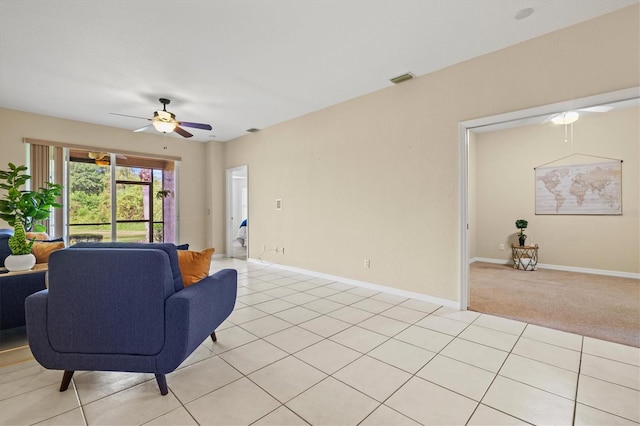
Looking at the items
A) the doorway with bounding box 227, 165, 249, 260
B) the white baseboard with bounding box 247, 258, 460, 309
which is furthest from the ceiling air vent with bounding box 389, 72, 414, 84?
the doorway with bounding box 227, 165, 249, 260

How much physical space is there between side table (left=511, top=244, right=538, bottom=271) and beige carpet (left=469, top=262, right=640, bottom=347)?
250 mm

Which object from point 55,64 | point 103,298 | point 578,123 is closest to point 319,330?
point 103,298

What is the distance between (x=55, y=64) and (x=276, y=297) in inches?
151

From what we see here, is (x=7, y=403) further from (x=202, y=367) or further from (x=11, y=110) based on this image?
(x=11, y=110)

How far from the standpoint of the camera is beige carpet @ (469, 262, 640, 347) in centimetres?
279

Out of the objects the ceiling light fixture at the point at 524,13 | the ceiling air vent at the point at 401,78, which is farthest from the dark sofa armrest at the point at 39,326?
the ceiling light fixture at the point at 524,13

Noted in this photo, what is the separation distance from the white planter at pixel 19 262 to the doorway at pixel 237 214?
Result: 3931mm

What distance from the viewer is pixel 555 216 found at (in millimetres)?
5465

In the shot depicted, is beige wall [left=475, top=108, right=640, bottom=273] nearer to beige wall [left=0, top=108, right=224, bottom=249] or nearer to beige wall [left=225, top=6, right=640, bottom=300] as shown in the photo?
beige wall [left=225, top=6, right=640, bottom=300]

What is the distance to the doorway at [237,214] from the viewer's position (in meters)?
6.94

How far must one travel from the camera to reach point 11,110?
4.64m

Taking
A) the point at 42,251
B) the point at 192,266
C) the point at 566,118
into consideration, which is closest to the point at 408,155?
the point at 192,266

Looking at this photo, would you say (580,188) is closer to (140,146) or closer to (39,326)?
(39,326)

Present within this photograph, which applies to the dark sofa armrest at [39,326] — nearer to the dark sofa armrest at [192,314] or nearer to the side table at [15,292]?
the dark sofa armrest at [192,314]
